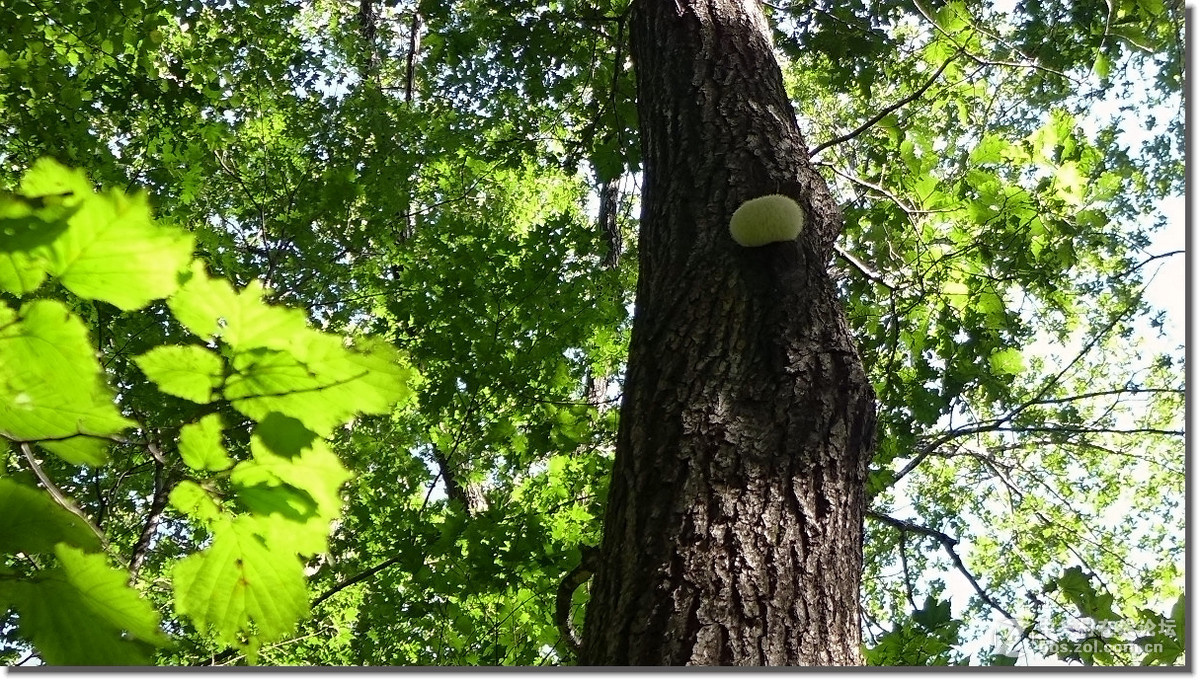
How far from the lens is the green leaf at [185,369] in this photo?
0.78 metres

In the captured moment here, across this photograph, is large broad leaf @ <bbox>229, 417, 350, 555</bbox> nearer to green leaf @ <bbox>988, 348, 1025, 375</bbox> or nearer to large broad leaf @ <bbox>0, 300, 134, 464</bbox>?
large broad leaf @ <bbox>0, 300, 134, 464</bbox>

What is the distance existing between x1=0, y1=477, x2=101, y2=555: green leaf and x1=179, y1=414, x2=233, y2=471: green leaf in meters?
0.13

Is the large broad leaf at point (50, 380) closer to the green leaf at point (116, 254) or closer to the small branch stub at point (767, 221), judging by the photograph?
the green leaf at point (116, 254)

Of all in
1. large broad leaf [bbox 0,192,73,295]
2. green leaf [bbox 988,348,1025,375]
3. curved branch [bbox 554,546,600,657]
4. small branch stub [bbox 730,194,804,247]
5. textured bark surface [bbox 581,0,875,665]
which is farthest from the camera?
green leaf [bbox 988,348,1025,375]

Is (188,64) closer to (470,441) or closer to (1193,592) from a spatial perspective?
(470,441)

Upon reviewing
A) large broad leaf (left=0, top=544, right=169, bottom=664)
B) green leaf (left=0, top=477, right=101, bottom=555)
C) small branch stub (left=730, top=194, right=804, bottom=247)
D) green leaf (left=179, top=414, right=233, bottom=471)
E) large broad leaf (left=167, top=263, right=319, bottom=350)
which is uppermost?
small branch stub (left=730, top=194, right=804, bottom=247)

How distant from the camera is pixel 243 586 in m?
0.76

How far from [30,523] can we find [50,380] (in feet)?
0.51

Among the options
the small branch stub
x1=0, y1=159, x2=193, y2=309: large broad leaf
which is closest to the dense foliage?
x1=0, y1=159, x2=193, y2=309: large broad leaf

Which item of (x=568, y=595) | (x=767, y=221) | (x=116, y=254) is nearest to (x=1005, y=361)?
(x=767, y=221)

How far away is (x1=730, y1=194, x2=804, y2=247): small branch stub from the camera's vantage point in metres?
1.81

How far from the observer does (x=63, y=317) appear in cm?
68

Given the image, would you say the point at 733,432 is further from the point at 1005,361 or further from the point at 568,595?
the point at 1005,361

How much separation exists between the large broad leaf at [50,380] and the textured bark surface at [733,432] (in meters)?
0.96
